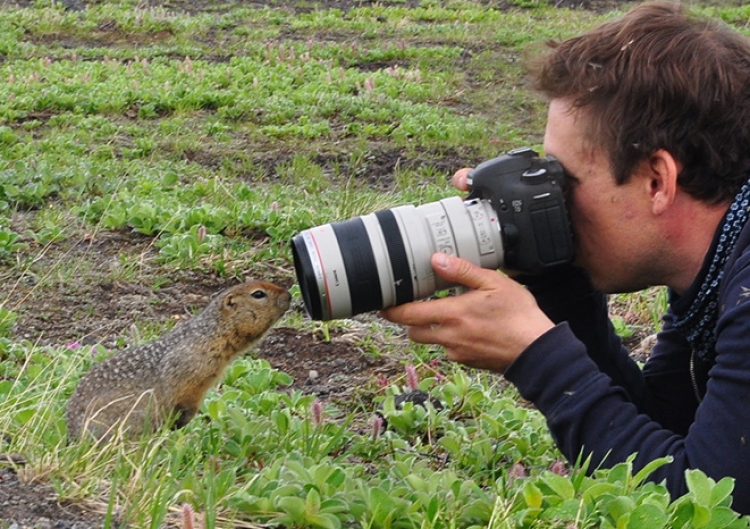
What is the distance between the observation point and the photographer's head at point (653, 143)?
10.4 feet

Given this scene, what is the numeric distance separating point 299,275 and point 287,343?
80.4 inches

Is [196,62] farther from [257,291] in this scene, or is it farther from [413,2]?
[257,291]

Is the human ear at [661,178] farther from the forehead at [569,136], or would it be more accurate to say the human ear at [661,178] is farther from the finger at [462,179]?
the finger at [462,179]

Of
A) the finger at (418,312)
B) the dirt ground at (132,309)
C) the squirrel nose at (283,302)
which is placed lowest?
the dirt ground at (132,309)

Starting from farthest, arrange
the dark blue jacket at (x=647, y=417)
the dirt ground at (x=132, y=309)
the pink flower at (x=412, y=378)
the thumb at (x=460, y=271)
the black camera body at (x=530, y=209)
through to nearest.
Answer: the dirt ground at (x=132, y=309) < the pink flower at (x=412, y=378) < the black camera body at (x=530, y=209) < the thumb at (x=460, y=271) < the dark blue jacket at (x=647, y=417)

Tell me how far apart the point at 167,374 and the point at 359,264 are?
111 centimetres

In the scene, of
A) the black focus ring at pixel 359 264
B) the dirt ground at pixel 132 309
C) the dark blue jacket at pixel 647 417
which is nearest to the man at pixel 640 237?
the dark blue jacket at pixel 647 417

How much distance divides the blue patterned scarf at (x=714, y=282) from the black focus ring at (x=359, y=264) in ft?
2.99

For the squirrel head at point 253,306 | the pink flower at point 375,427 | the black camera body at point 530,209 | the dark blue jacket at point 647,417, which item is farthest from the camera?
the squirrel head at point 253,306

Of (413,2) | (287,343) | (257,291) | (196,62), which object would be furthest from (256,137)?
(413,2)

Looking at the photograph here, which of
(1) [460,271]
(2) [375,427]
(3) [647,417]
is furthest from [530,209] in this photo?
(2) [375,427]

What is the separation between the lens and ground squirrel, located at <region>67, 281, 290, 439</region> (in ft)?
12.4

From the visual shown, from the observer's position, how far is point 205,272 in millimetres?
5816

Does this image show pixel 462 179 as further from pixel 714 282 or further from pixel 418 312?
pixel 714 282
